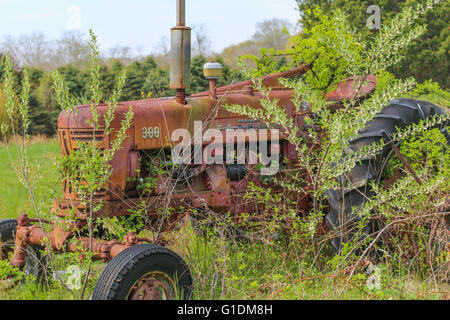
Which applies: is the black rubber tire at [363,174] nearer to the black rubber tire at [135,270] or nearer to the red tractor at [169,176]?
the red tractor at [169,176]

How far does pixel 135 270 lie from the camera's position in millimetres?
3029

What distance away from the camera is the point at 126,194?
3943mm

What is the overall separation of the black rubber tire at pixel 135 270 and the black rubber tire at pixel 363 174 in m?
1.33

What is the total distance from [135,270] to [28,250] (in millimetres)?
1403

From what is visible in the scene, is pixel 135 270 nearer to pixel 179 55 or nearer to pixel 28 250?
pixel 28 250

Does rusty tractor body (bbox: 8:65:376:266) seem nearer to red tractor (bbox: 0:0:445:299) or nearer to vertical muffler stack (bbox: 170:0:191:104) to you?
red tractor (bbox: 0:0:445:299)

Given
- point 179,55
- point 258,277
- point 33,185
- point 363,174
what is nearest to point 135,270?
point 33,185

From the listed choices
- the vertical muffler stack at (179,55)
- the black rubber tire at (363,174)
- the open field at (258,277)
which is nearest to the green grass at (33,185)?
the open field at (258,277)

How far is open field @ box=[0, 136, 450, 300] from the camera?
344 centimetres

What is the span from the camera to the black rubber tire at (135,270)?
2.99m

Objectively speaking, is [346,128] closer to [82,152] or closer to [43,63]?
[82,152]

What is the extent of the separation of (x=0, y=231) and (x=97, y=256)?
1167 millimetres

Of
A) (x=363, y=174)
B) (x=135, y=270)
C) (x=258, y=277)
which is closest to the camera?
(x=135, y=270)

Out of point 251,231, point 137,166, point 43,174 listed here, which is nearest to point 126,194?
point 137,166
